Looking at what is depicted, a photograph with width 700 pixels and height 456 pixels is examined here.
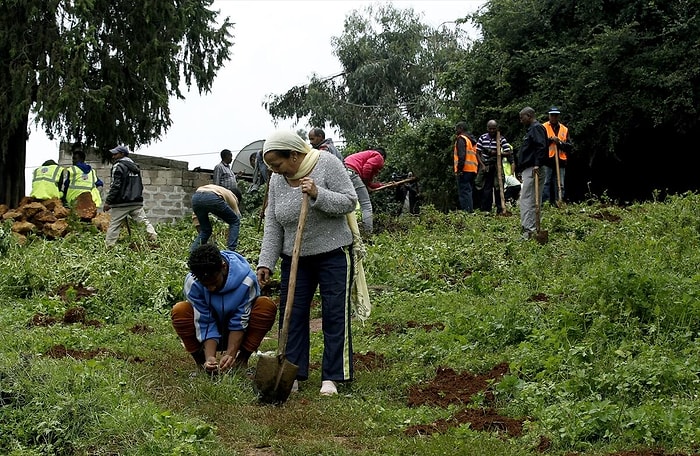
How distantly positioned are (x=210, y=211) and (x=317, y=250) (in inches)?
186

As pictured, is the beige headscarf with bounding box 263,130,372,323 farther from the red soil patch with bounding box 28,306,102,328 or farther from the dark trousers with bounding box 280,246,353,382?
the red soil patch with bounding box 28,306,102,328

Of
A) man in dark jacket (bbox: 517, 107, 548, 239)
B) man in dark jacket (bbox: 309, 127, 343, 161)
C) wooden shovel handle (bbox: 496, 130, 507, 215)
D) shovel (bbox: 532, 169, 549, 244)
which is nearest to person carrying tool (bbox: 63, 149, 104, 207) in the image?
man in dark jacket (bbox: 309, 127, 343, 161)

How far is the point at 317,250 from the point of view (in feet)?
A: 21.2

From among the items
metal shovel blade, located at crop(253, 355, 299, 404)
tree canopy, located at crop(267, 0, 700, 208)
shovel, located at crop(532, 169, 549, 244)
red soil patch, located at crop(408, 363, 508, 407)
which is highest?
tree canopy, located at crop(267, 0, 700, 208)

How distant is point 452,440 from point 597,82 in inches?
559

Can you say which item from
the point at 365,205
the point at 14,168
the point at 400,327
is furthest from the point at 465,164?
the point at 14,168

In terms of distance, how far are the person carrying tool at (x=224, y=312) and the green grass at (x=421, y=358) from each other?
286mm

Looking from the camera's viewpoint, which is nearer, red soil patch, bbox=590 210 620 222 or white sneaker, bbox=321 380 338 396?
white sneaker, bbox=321 380 338 396

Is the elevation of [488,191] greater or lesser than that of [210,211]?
greater

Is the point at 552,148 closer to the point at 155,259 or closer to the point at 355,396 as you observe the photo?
the point at 155,259

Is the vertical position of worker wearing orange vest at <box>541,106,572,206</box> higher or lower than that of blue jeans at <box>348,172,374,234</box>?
higher

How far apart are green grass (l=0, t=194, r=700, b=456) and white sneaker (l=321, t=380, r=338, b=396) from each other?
0.39 feet

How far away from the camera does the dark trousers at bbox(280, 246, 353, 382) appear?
6.50 m

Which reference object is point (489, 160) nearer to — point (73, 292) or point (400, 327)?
point (73, 292)
